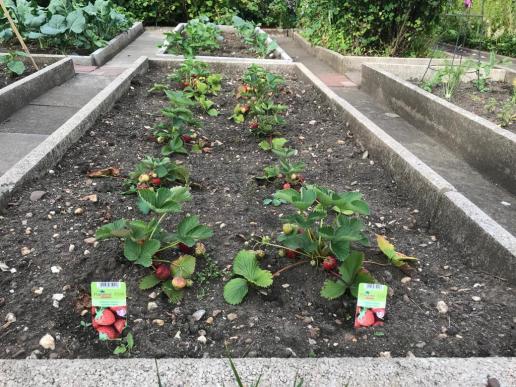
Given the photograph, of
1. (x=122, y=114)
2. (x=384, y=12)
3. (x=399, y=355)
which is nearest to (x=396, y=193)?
(x=399, y=355)

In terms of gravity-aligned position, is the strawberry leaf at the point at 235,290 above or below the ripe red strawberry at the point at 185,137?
below

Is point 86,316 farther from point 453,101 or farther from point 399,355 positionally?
point 453,101

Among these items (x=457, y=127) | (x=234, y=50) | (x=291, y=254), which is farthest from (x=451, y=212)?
(x=234, y=50)

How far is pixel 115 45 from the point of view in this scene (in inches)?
308

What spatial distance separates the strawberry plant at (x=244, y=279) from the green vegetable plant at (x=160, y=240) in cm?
17

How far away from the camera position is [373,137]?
329 cm

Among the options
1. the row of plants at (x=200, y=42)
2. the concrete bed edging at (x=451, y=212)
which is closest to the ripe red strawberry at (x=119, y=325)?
the concrete bed edging at (x=451, y=212)

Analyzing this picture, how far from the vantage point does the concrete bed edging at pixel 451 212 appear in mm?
1940

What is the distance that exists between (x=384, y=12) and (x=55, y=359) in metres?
6.87

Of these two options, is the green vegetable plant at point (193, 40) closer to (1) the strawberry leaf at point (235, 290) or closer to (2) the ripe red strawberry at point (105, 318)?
(1) the strawberry leaf at point (235, 290)

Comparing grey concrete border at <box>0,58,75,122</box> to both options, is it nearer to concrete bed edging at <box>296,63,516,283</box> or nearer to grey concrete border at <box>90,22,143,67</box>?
grey concrete border at <box>90,22,143,67</box>

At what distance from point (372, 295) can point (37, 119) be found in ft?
12.8

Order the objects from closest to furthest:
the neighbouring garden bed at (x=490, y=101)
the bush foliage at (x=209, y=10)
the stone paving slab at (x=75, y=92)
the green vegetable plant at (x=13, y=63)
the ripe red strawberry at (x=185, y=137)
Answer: the ripe red strawberry at (x=185, y=137) < the neighbouring garden bed at (x=490, y=101) < the stone paving slab at (x=75, y=92) < the green vegetable plant at (x=13, y=63) < the bush foliage at (x=209, y=10)

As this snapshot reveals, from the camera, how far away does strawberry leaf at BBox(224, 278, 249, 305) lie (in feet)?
5.67
